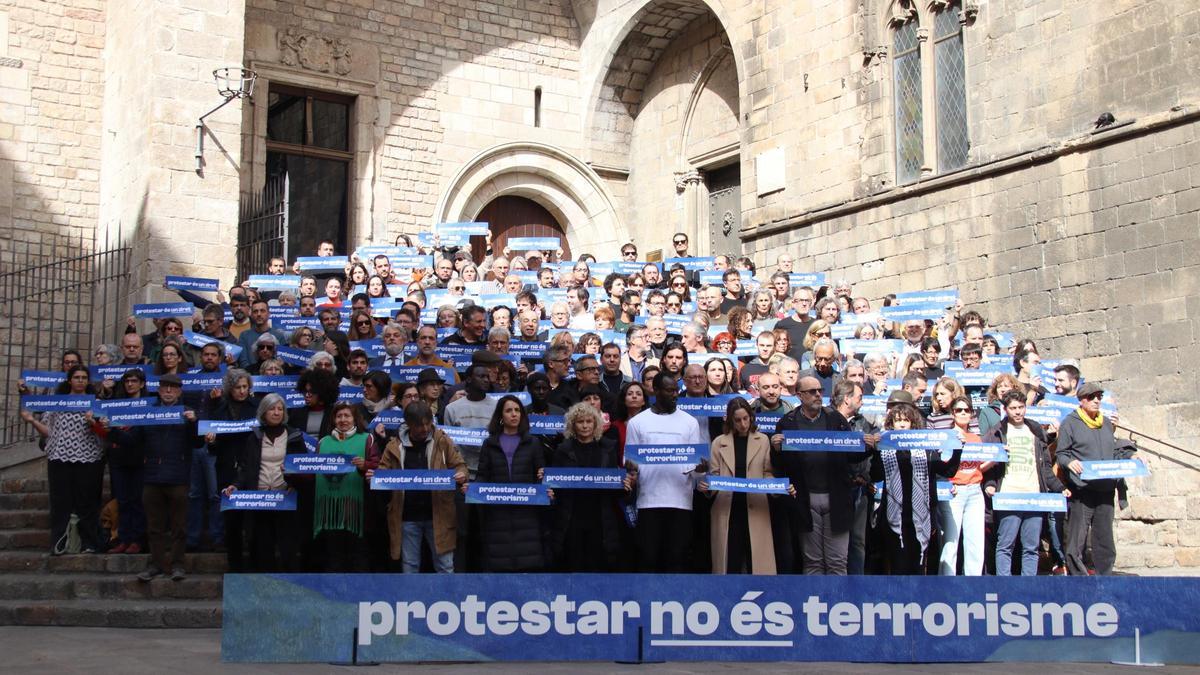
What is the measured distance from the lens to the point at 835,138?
17.2 m

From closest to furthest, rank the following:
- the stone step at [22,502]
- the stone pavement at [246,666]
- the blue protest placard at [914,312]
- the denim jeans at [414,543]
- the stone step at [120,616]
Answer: the stone pavement at [246,666] → the denim jeans at [414,543] → the stone step at [120,616] → the stone step at [22,502] → the blue protest placard at [914,312]

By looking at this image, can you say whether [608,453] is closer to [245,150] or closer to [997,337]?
[997,337]

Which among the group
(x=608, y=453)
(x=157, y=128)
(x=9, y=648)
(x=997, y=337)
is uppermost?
(x=157, y=128)

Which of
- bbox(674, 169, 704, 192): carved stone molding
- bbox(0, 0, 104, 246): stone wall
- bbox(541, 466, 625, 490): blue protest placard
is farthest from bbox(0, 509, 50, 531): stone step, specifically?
→ bbox(674, 169, 704, 192): carved stone molding

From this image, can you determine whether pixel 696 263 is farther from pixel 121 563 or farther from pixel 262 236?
pixel 121 563

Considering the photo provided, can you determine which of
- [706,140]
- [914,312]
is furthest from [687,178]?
[914,312]

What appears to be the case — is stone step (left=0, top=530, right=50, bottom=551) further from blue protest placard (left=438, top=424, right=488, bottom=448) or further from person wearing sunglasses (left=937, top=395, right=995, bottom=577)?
person wearing sunglasses (left=937, top=395, right=995, bottom=577)

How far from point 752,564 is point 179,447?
4.18m

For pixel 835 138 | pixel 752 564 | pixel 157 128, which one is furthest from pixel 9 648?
pixel 835 138

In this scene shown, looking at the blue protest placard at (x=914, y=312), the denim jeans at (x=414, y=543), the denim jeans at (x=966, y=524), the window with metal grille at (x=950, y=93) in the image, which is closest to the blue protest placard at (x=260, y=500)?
the denim jeans at (x=414, y=543)

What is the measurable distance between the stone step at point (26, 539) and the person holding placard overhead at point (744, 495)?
5.57 meters

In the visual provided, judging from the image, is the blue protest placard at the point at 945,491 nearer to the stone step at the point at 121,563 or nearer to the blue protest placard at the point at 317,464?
the blue protest placard at the point at 317,464

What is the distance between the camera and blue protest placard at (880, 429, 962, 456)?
879cm

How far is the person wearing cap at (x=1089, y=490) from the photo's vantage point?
10008 mm
